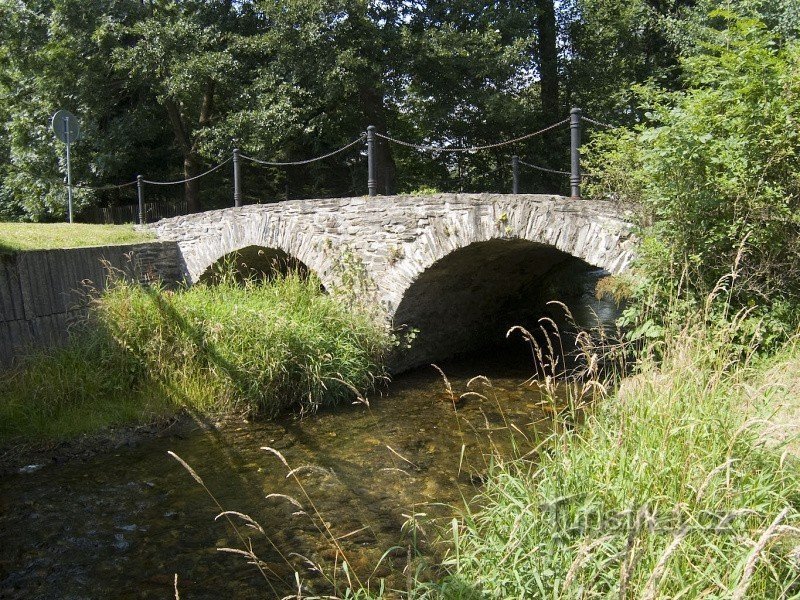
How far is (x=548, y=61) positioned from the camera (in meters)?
15.7

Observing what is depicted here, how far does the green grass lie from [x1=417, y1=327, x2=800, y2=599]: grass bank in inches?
289

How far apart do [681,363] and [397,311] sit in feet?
19.1

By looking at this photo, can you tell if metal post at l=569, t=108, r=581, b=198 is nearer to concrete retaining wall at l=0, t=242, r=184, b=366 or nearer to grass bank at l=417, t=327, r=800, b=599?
grass bank at l=417, t=327, r=800, b=599

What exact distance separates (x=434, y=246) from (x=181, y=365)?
3.31m

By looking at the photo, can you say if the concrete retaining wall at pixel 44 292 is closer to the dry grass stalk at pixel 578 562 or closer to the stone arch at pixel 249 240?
the stone arch at pixel 249 240

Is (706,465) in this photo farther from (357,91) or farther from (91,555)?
(357,91)

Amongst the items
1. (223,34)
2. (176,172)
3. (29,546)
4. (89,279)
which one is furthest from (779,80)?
(176,172)

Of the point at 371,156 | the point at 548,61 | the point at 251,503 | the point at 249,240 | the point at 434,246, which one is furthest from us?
the point at 548,61

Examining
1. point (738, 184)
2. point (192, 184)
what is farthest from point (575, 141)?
point (192, 184)

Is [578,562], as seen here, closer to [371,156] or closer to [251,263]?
[371,156]

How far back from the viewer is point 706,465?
3082 millimetres

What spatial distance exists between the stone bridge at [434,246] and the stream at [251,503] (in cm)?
188

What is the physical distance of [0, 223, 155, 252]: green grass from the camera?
29.8ft

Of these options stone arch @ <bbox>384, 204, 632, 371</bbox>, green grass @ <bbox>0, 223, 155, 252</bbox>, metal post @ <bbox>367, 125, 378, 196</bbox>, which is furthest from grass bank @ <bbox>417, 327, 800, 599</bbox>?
green grass @ <bbox>0, 223, 155, 252</bbox>
